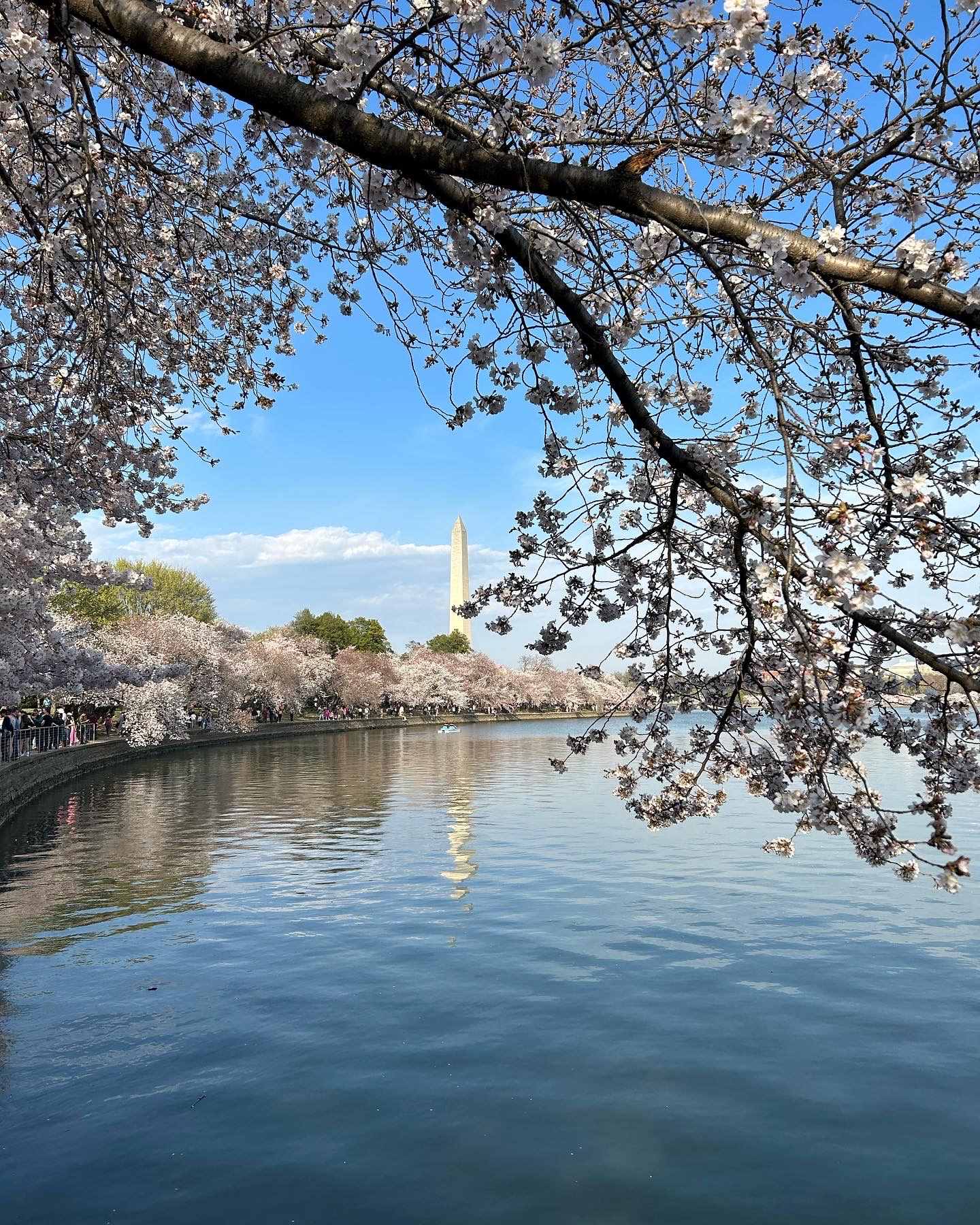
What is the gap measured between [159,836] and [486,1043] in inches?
630

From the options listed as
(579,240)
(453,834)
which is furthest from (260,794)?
(579,240)

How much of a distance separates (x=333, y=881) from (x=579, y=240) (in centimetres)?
1371

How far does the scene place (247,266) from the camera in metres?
9.87

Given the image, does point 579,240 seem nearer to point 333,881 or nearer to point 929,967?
point 929,967

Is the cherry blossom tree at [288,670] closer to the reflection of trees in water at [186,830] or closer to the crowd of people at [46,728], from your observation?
the crowd of people at [46,728]

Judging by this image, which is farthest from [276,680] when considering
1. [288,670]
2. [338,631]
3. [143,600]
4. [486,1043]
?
[486,1043]

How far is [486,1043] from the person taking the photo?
30.7ft

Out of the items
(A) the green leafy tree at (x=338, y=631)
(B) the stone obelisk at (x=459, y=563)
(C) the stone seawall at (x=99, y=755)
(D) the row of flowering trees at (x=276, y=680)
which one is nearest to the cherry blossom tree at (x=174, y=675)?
(D) the row of flowering trees at (x=276, y=680)

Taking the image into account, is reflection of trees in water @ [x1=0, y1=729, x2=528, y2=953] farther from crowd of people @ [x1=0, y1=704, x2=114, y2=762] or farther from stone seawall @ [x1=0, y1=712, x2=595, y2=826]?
crowd of people @ [x1=0, y1=704, x2=114, y2=762]

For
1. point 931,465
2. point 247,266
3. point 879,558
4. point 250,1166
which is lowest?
point 250,1166

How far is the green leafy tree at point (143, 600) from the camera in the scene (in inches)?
2616

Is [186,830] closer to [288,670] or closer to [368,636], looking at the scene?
[288,670]

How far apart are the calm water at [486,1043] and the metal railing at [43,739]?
1382cm

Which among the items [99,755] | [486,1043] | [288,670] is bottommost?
[486,1043]
